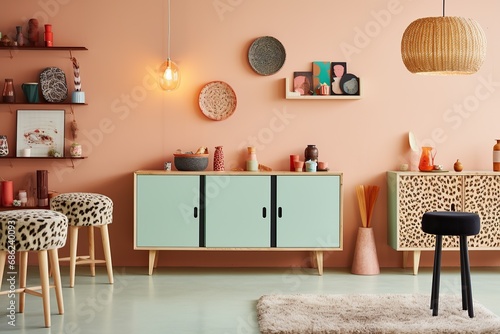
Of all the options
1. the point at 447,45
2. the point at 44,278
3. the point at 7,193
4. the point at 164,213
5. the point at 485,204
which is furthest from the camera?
the point at 7,193

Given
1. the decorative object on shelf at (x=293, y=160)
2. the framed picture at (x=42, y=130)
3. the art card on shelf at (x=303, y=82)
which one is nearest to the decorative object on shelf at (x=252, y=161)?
the decorative object on shelf at (x=293, y=160)

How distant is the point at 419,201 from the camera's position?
6570 mm

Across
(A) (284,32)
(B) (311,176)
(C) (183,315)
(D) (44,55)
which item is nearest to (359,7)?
(A) (284,32)

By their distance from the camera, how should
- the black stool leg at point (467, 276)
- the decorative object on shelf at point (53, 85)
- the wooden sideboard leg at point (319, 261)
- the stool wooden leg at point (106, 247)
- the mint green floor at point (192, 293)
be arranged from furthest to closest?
1. the decorative object on shelf at point (53, 85)
2. the wooden sideboard leg at point (319, 261)
3. the stool wooden leg at point (106, 247)
4. the black stool leg at point (467, 276)
5. the mint green floor at point (192, 293)

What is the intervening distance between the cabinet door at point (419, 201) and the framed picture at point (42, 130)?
302 cm

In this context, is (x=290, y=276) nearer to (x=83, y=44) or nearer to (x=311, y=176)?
(x=311, y=176)

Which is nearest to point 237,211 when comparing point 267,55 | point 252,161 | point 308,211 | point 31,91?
point 252,161

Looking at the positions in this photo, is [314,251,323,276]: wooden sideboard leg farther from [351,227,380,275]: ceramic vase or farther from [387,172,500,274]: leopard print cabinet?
[387,172,500,274]: leopard print cabinet

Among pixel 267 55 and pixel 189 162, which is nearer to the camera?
pixel 189 162

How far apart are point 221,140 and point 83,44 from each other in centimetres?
152

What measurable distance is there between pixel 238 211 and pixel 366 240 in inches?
46.1

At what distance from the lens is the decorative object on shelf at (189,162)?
259 inches

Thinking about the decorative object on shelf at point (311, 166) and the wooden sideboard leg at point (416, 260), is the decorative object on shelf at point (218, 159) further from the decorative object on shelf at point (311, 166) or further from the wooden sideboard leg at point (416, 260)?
the wooden sideboard leg at point (416, 260)

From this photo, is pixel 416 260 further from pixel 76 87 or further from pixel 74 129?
pixel 76 87
